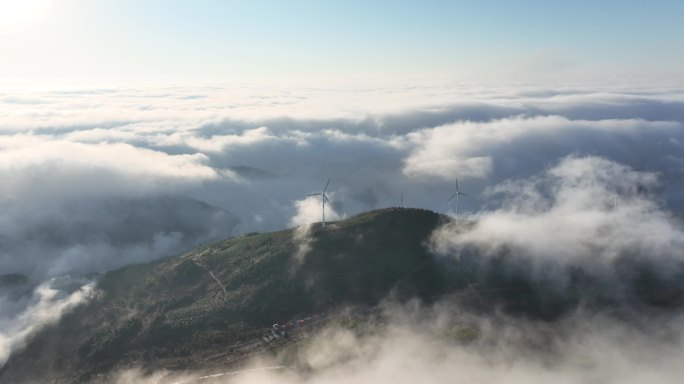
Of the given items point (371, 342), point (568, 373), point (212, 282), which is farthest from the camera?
point (212, 282)

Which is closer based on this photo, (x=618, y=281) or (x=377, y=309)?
(x=377, y=309)

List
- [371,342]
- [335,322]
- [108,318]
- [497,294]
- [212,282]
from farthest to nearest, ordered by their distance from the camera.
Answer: [212,282]
[108,318]
[497,294]
[335,322]
[371,342]

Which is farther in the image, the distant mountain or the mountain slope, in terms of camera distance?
the distant mountain

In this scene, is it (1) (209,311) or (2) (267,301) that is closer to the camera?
(1) (209,311)

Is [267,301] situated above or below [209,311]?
above

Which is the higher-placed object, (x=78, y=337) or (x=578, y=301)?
(x=578, y=301)

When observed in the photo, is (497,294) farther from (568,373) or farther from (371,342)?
(371,342)

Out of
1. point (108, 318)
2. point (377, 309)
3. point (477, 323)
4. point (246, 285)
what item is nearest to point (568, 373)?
point (477, 323)

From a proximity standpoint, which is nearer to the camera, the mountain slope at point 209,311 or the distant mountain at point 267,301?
the mountain slope at point 209,311
